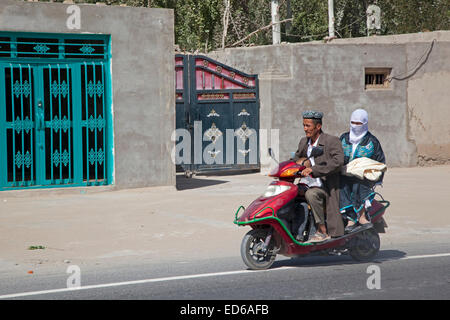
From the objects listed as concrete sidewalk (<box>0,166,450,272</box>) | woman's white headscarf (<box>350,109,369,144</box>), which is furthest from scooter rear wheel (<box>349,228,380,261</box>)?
concrete sidewalk (<box>0,166,450,272</box>)

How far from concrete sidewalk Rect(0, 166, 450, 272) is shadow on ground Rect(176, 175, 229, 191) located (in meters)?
0.02

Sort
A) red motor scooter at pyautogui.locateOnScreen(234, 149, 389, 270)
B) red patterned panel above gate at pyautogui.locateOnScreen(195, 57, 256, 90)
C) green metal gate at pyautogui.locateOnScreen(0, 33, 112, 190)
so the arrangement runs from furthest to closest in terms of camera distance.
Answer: red patterned panel above gate at pyautogui.locateOnScreen(195, 57, 256, 90), green metal gate at pyautogui.locateOnScreen(0, 33, 112, 190), red motor scooter at pyautogui.locateOnScreen(234, 149, 389, 270)

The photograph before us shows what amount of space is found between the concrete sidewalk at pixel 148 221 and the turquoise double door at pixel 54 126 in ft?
1.30

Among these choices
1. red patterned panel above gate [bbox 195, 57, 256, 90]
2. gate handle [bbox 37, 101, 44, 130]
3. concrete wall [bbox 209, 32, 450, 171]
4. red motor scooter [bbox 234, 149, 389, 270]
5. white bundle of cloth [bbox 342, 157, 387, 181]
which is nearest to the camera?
red motor scooter [bbox 234, 149, 389, 270]

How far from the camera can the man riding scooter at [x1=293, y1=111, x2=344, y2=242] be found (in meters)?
7.46

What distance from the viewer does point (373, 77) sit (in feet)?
60.8

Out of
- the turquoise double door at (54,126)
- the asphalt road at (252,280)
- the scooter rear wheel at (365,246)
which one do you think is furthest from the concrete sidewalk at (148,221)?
the scooter rear wheel at (365,246)

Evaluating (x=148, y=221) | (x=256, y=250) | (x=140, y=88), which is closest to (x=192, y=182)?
(x=140, y=88)

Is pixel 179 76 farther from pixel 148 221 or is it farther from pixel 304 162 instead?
pixel 304 162

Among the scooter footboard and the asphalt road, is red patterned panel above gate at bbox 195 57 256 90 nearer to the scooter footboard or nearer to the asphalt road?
the asphalt road

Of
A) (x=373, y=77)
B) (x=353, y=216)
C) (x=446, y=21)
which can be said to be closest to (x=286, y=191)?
(x=353, y=216)

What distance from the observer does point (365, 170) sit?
7.82 m

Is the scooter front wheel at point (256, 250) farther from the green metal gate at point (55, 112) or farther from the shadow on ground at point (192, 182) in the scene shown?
the shadow on ground at point (192, 182)
